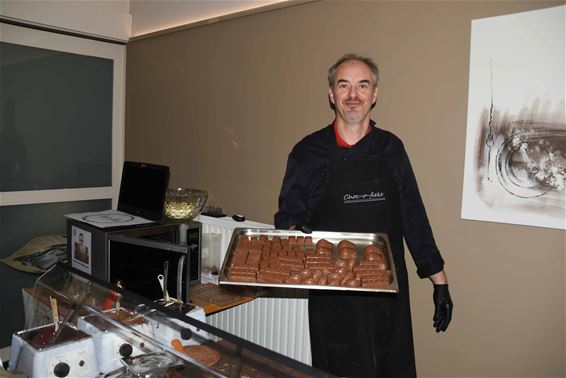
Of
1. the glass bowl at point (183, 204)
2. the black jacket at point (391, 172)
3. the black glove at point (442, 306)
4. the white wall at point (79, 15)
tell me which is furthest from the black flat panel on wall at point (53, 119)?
the black glove at point (442, 306)

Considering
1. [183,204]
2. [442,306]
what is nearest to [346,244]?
[442,306]

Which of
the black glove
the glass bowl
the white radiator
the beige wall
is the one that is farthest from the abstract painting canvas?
the glass bowl

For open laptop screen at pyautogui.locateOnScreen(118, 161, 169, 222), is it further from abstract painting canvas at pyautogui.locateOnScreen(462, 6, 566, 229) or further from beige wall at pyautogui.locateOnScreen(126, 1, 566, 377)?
abstract painting canvas at pyautogui.locateOnScreen(462, 6, 566, 229)

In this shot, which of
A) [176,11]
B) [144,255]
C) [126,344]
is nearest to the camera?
[126,344]

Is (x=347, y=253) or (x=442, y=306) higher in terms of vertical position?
(x=347, y=253)

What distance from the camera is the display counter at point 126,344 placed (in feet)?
4.10

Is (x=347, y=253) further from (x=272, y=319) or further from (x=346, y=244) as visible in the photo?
(x=272, y=319)

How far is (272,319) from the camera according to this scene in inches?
116

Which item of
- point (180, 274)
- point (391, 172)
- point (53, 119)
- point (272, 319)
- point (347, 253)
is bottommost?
point (272, 319)

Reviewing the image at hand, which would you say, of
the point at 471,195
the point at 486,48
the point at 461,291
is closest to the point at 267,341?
the point at 461,291

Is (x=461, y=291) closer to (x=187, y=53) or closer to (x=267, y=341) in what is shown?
(x=267, y=341)

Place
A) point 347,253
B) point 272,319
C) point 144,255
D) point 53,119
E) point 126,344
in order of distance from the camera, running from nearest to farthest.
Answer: point 126,344 < point 347,253 < point 144,255 < point 272,319 < point 53,119

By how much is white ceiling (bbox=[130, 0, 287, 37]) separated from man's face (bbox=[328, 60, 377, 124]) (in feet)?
3.04

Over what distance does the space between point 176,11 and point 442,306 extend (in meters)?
2.89
